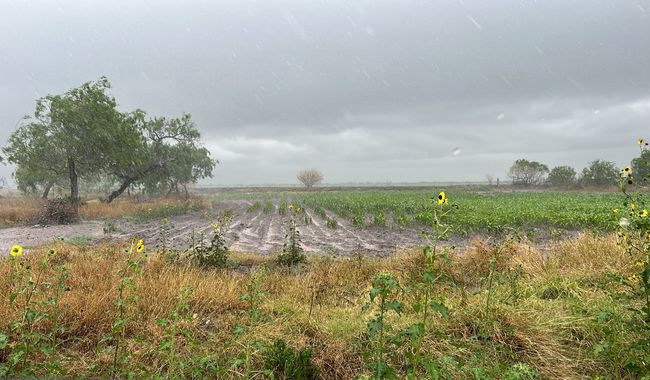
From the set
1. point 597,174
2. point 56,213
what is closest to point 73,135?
point 56,213

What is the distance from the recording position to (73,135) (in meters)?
23.1

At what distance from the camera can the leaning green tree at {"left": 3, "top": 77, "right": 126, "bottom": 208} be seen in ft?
75.2

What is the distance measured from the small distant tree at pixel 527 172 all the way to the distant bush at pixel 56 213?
263 feet

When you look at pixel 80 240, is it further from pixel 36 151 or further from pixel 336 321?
pixel 36 151

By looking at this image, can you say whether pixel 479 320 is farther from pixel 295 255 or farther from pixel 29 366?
pixel 295 255

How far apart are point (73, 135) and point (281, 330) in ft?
82.4

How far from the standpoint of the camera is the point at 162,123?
3173cm

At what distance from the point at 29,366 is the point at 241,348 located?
1.71 m

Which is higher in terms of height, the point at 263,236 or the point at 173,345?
the point at 173,345

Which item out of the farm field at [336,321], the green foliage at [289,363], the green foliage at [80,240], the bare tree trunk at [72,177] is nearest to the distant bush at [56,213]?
the bare tree trunk at [72,177]

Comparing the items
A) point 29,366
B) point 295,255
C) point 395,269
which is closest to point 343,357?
point 29,366

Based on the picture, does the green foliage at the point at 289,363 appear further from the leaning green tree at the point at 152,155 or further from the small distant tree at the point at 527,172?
the small distant tree at the point at 527,172

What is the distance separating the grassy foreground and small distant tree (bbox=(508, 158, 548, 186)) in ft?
269

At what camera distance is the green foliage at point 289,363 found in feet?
10.3
